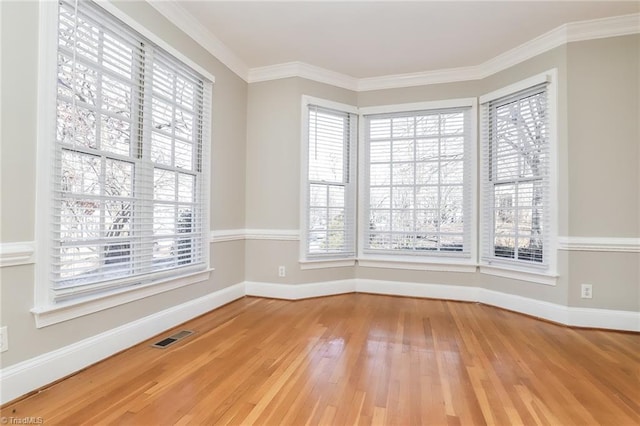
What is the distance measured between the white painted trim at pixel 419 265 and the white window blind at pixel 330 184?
31 centimetres

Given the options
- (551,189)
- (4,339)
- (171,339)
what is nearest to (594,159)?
(551,189)

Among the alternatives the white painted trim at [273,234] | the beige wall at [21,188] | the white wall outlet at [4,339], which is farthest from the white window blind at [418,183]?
the white wall outlet at [4,339]

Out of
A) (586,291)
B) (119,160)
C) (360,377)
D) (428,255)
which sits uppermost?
(119,160)

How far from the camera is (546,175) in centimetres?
332

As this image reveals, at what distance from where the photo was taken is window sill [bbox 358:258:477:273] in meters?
3.96

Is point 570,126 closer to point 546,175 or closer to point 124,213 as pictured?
point 546,175

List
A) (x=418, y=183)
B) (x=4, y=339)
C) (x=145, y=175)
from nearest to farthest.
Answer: (x=4, y=339) → (x=145, y=175) → (x=418, y=183)

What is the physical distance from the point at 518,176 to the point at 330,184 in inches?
85.0

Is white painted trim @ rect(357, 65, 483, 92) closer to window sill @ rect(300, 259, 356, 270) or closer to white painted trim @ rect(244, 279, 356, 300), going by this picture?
window sill @ rect(300, 259, 356, 270)

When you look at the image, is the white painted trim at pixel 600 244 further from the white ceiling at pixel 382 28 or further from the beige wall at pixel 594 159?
the white ceiling at pixel 382 28

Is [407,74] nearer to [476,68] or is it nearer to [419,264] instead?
[476,68]

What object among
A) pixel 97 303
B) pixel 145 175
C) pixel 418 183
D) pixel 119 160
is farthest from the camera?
pixel 418 183

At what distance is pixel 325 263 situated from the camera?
414 centimetres

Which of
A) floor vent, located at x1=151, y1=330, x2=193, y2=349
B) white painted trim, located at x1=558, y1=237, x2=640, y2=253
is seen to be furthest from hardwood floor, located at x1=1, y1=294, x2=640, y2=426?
white painted trim, located at x1=558, y1=237, x2=640, y2=253
